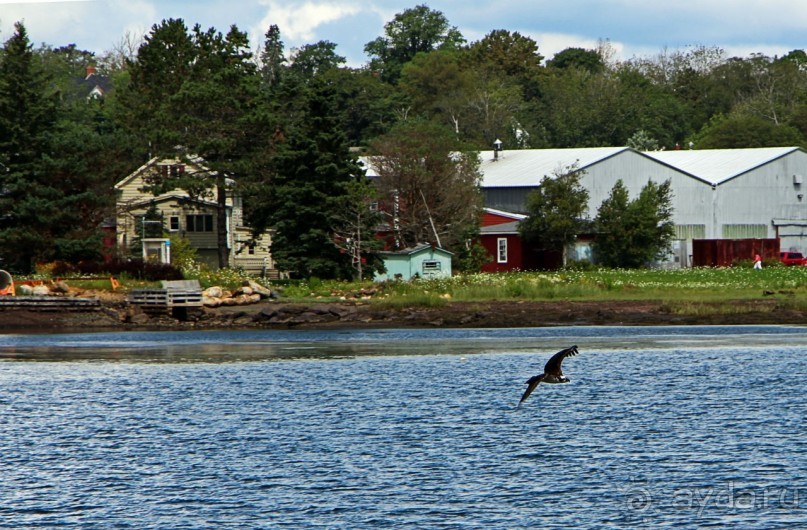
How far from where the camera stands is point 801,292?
2714 inches

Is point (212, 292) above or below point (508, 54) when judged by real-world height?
below

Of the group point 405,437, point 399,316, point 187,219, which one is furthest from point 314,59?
point 405,437

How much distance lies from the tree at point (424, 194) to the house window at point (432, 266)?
24.1 ft

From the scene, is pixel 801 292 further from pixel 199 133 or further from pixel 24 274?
pixel 24 274

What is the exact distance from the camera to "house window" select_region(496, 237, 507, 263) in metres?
90.4

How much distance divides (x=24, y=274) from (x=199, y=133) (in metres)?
13.2

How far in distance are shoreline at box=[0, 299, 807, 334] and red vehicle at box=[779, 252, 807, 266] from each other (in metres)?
29.5

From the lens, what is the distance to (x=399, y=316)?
220ft

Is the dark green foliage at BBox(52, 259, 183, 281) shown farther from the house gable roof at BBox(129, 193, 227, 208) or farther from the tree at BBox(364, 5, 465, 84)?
the tree at BBox(364, 5, 465, 84)

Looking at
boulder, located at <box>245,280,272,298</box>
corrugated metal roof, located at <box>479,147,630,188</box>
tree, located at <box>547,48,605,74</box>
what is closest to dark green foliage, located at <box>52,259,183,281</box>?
boulder, located at <box>245,280,272,298</box>

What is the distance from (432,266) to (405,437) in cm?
4387

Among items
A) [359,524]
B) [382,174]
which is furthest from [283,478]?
[382,174]

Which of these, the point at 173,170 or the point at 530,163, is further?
the point at 530,163

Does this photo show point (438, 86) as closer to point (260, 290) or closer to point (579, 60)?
point (579, 60)
